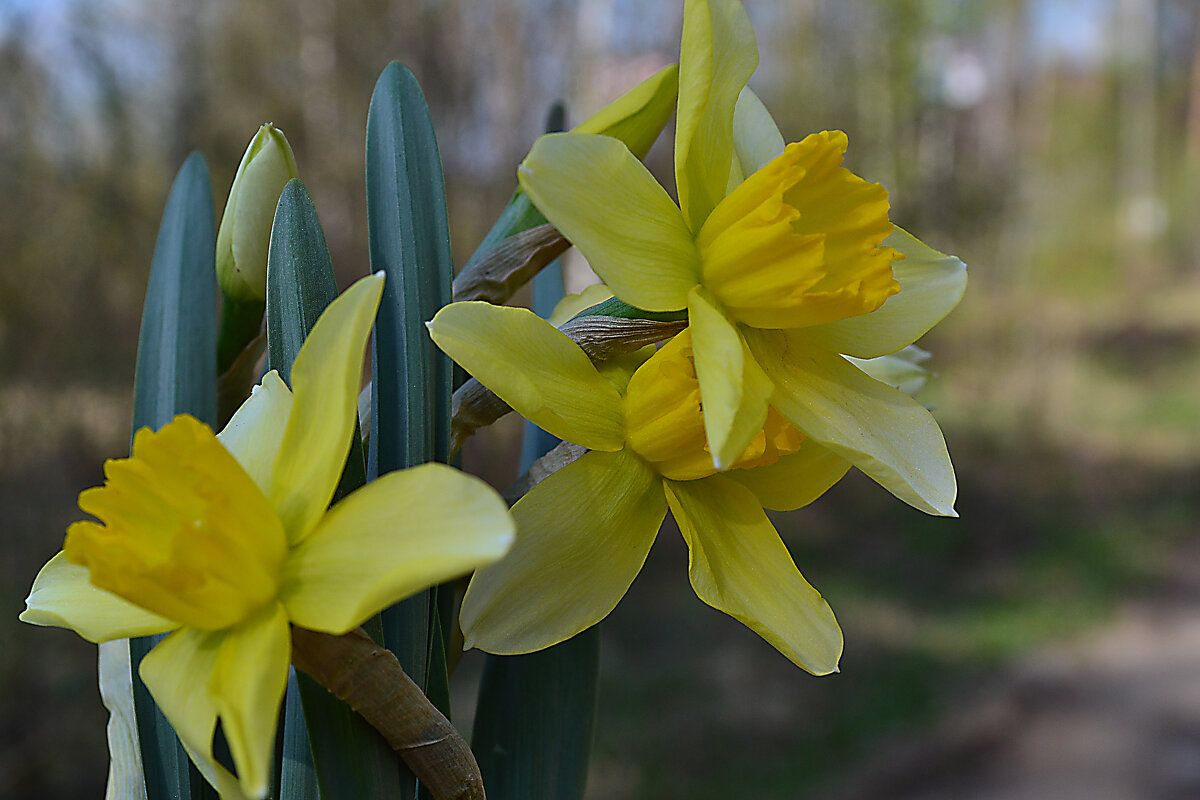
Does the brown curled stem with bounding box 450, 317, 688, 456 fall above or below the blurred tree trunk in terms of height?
above

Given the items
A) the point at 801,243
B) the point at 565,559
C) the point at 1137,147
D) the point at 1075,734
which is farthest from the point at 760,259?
the point at 1137,147

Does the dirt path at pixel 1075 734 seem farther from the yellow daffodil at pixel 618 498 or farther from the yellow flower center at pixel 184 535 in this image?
the yellow flower center at pixel 184 535

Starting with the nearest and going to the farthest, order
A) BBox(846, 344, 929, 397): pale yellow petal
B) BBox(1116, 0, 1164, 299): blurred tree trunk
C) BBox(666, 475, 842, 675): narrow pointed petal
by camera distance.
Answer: BBox(666, 475, 842, 675): narrow pointed petal → BBox(846, 344, 929, 397): pale yellow petal → BBox(1116, 0, 1164, 299): blurred tree trunk

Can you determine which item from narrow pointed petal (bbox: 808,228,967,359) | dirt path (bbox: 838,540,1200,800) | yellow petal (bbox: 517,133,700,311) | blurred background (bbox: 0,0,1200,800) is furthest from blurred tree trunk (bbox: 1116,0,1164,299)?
yellow petal (bbox: 517,133,700,311)

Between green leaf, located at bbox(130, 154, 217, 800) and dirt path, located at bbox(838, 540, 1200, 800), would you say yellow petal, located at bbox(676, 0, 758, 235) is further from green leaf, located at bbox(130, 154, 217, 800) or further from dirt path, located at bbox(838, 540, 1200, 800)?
dirt path, located at bbox(838, 540, 1200, 800)

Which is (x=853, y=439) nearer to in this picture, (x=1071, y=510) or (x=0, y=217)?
(x=0, y=217)

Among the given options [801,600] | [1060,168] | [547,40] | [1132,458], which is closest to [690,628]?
[547,40]
